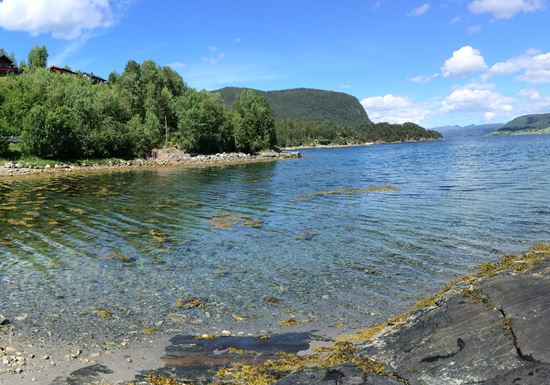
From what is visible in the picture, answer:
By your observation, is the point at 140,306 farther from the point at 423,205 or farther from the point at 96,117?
the point at 96,117

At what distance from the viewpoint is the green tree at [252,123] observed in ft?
406

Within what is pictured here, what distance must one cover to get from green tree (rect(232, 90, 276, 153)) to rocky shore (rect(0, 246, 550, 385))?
376ft

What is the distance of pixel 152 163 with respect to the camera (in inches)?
3701

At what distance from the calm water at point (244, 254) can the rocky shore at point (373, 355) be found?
4.13 ft

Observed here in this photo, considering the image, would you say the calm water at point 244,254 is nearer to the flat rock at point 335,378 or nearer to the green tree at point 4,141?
the flat rock at point 335,378

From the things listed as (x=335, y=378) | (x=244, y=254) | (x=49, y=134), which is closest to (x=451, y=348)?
(x=335, y=378)

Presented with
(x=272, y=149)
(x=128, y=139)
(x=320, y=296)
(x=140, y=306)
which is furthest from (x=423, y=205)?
(x=272, y=149)

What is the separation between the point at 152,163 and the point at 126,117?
67.2 feet

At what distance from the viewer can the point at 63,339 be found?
10.2 metres

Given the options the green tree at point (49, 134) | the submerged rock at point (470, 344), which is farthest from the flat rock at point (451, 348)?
the green tree at point (49, 134)

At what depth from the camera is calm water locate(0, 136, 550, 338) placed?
39.8 feet

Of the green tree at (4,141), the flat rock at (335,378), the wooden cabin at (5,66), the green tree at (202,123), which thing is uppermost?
the wooden cabin at (5,66)

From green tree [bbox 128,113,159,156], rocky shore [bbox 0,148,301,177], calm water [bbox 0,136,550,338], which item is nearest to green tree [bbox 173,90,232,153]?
rocky shore [bbox 0,148,301,177]

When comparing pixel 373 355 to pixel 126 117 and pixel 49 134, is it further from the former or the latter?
pixel 126 117
